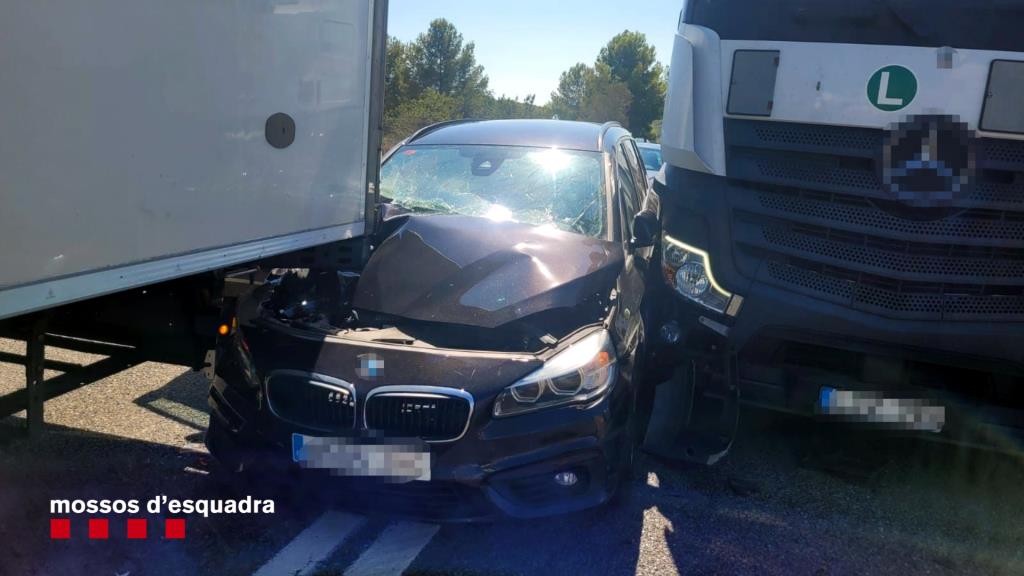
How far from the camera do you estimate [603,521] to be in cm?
341

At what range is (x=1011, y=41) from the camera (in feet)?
10.1

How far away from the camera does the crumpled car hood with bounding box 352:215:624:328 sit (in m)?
3.31

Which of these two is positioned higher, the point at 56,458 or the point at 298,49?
the point at 298,49

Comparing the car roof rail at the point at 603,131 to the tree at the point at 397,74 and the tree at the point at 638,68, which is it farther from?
the tree at the point at 638,68

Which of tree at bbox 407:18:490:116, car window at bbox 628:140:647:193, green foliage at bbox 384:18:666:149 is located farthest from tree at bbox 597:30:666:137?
car window at bbox 628:140:647:193

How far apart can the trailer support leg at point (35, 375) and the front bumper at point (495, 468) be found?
1.10m

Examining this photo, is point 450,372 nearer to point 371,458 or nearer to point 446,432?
point 446,432

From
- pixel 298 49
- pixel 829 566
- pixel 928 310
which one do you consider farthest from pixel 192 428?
pixel 928 310

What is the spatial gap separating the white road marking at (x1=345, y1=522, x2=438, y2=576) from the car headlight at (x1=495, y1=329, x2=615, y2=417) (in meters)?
0.75

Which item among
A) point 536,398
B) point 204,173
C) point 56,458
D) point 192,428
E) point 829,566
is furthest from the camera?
point 192,428

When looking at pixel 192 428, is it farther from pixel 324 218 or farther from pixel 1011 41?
pixel 1011 41

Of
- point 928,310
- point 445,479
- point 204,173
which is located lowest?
point 445,479

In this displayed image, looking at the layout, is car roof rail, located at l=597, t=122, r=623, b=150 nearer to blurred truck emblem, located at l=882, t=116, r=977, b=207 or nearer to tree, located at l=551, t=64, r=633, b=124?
blurred truck emblem, located at l=882, t=116, r=977, b=207

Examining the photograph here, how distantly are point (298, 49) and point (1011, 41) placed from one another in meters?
3.15
